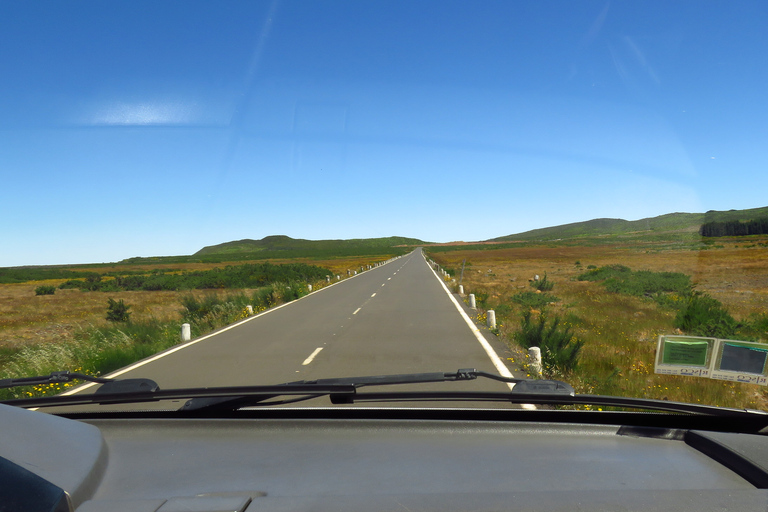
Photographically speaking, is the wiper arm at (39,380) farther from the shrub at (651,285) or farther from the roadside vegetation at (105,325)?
the shrub at (651,285)

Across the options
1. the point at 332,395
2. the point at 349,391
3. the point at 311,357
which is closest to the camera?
the point at 349,391

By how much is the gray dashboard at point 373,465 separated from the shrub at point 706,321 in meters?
8.55

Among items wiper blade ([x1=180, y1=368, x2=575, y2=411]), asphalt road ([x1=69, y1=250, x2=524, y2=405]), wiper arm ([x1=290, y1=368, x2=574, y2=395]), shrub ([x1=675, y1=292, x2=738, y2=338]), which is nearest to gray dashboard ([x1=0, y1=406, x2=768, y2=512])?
wiper blade ([x1=180, y1=368, x2=575, y2=411])

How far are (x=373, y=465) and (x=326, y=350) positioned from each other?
8276 mm

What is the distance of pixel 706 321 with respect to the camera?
419 inches

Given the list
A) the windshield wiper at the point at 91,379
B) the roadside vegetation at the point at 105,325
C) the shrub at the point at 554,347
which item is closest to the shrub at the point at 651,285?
the shrub at the point at 554,347

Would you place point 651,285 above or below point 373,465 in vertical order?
below

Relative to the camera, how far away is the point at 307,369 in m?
8.48

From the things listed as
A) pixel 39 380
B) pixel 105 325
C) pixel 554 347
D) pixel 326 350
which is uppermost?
pixel 39 380

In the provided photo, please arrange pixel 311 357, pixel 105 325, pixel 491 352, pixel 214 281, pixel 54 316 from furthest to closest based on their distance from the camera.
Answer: pixel 214 281
pixel 54 316
pixel 105 325
pixel 491 352
pixel 311 357

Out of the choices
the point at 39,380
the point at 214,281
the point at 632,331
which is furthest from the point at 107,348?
the point at 214,281

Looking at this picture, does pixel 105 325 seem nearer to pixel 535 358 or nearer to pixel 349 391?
pixel 535 358

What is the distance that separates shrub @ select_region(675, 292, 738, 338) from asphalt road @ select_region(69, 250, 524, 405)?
406cm

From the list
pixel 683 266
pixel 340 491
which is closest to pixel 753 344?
pixel 340 491
